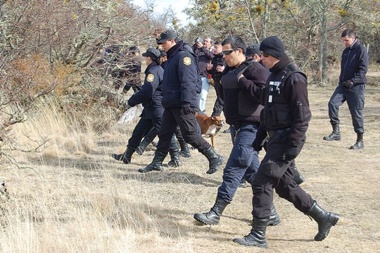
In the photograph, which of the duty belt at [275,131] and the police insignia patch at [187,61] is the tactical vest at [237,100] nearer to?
the duty belt at [275,131]

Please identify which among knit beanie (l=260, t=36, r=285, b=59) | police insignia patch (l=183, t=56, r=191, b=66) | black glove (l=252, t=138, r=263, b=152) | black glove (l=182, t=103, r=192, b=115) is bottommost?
black glove (l=252, t=138, r=263, b=152)

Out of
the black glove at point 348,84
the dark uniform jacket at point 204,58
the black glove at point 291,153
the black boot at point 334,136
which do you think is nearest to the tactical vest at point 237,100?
the black glove at point 291,153

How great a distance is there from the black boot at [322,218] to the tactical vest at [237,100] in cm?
121

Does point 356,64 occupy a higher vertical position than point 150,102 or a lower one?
higher

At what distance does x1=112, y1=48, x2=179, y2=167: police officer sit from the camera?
7969 mm

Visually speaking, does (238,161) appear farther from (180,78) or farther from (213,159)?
(213,159)

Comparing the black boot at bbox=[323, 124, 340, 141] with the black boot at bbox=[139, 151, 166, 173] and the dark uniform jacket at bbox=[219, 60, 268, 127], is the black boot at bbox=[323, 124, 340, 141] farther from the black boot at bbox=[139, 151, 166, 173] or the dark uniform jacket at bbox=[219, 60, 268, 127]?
the dark uniform jacket at bbox=[219, 60, 268, 127]

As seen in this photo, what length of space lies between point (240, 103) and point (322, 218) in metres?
1.44

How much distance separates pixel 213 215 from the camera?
5.32 metres

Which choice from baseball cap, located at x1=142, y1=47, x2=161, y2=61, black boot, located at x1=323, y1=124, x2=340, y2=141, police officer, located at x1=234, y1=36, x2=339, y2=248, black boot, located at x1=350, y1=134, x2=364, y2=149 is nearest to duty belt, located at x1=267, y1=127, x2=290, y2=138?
police officer, located at x1=234, y1=36, x2=339, y2=248

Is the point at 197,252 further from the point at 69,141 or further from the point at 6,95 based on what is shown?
the point at 69,141

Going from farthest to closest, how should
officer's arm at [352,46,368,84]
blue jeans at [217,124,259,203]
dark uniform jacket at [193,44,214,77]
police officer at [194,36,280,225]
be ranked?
1. dark uniform jacket at [193,44,214,77]
2. officer's arm at [352,46,368,84]
3. police officer at [194,36,280,225]
4. blue jeans at [217,124,259,203]

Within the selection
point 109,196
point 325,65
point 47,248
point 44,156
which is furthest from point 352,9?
point 47,248

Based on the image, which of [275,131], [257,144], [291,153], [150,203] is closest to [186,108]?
[150,203]
